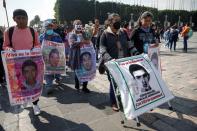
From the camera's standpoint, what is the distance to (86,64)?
6.25m

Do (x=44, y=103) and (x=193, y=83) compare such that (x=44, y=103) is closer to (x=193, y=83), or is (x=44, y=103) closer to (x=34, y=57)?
(x=34, y=57)

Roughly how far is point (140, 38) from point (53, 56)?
2.62 metres

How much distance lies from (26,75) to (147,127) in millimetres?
2380

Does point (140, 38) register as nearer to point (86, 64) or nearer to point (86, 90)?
point (86, 64)

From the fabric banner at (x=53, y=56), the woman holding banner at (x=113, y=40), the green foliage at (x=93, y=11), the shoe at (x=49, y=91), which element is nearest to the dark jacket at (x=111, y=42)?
the woman holding banner at (x=113, y=40)

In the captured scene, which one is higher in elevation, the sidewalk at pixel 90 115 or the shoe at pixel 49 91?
the shoe at pixel 49 91

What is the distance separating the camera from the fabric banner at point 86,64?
20.2ft

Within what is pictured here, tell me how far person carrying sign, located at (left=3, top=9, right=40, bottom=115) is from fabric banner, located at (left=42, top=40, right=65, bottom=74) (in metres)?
1.67

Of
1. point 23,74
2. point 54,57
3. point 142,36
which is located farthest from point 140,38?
point 54,57

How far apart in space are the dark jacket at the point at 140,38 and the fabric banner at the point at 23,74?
2.05 metres

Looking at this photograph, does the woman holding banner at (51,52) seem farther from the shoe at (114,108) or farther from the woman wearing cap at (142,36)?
the woman wearing cap at (142,36)

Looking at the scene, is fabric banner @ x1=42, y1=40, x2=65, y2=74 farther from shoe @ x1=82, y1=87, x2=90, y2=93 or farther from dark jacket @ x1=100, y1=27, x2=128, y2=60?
dark jacket @ x1=100, y1=27, x2=128, y2=60

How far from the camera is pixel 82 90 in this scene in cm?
651

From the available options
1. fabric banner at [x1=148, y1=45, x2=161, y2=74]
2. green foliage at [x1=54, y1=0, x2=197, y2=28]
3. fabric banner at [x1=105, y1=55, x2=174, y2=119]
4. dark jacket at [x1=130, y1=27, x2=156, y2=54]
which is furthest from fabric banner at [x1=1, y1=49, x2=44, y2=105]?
green foliage at [x1=54, y1=0, x2=197, y2=28]
